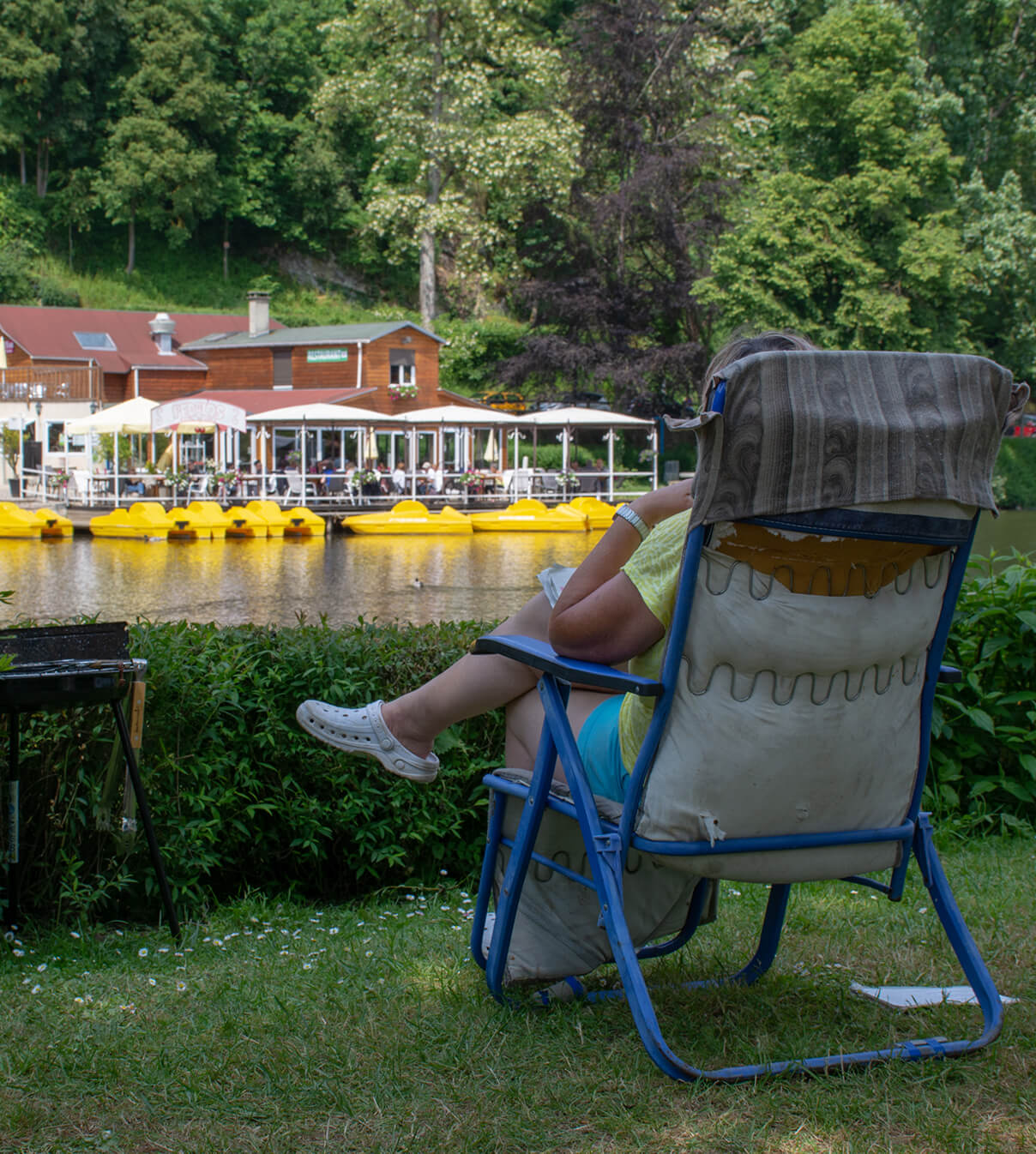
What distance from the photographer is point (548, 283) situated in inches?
1933

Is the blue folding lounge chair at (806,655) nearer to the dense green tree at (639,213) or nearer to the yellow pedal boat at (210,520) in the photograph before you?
the yellow pedal boat at (210,520)

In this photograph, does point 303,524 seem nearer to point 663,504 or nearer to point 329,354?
point 329,354

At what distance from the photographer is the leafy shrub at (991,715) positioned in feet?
14.3

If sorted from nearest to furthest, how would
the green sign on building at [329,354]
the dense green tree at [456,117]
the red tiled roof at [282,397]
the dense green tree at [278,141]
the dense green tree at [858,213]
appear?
the dense green tree at [858,213] → the red tiled roof at [282,397] → the green sign on building at [329,354] → the dense green tree at [456,117] → the dense green tree at [278,141]

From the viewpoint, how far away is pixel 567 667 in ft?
7.32

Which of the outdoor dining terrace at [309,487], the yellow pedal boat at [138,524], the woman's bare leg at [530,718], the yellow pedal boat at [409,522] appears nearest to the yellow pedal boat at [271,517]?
the yellow pedal boat at [409,522]

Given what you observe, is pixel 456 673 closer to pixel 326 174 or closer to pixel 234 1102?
pixel 234 1102

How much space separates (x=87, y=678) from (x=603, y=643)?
4.33 feet

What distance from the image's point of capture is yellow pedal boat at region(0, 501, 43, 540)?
26.0m

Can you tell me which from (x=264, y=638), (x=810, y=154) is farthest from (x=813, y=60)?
(x=264, y=638)

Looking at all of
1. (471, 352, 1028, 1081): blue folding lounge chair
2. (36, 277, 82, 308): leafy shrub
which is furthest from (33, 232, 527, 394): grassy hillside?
(471, 352, 1028, 1081): blue folding lounge chair

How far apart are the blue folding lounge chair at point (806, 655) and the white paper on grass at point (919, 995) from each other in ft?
1.01

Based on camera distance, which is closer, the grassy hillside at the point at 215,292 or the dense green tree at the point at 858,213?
the dense green tree at the point at 858,213

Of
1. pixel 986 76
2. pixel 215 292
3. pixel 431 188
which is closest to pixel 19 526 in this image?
pixel 431 188
